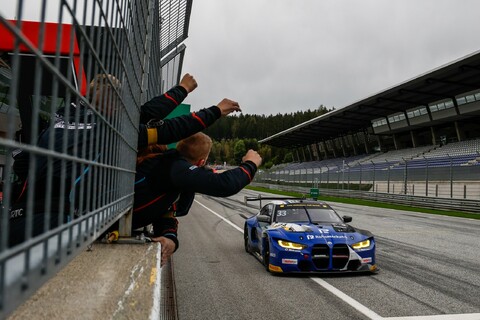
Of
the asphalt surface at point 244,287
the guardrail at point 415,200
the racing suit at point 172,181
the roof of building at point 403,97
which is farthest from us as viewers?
the roof of building at point 403,97

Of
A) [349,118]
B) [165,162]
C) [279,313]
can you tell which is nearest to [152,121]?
[165,162]

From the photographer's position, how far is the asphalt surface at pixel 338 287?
4973mm

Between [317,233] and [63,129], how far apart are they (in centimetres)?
644

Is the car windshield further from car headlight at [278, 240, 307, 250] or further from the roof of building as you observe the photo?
the roof of building

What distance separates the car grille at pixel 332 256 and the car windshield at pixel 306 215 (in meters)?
1.16

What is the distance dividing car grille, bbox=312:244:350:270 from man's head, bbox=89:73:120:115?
5.64 m

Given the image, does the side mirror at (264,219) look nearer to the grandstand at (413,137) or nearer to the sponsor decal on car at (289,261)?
the sponsor decal on car at (289,261)

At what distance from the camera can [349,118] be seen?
51.9m

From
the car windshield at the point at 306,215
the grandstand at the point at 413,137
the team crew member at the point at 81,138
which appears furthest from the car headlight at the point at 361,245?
the grandstand at the point at 413,137

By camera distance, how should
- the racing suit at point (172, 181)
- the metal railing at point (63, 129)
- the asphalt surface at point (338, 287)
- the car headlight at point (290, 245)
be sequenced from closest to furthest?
the metal railing at point (63, 129)
the racing suit at point (172, 181)
the asphalt surface at point (338, 287)
the car headlight at point (290, 245)

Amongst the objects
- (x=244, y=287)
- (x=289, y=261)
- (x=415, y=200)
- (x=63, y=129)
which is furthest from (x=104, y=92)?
(x=415, y=200)

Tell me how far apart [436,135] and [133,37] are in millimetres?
47643

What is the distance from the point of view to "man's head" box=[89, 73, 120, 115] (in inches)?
54.0

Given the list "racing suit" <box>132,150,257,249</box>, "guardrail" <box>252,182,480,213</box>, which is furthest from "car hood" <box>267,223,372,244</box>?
"guardrail" <box>252,182,480,213</box>
